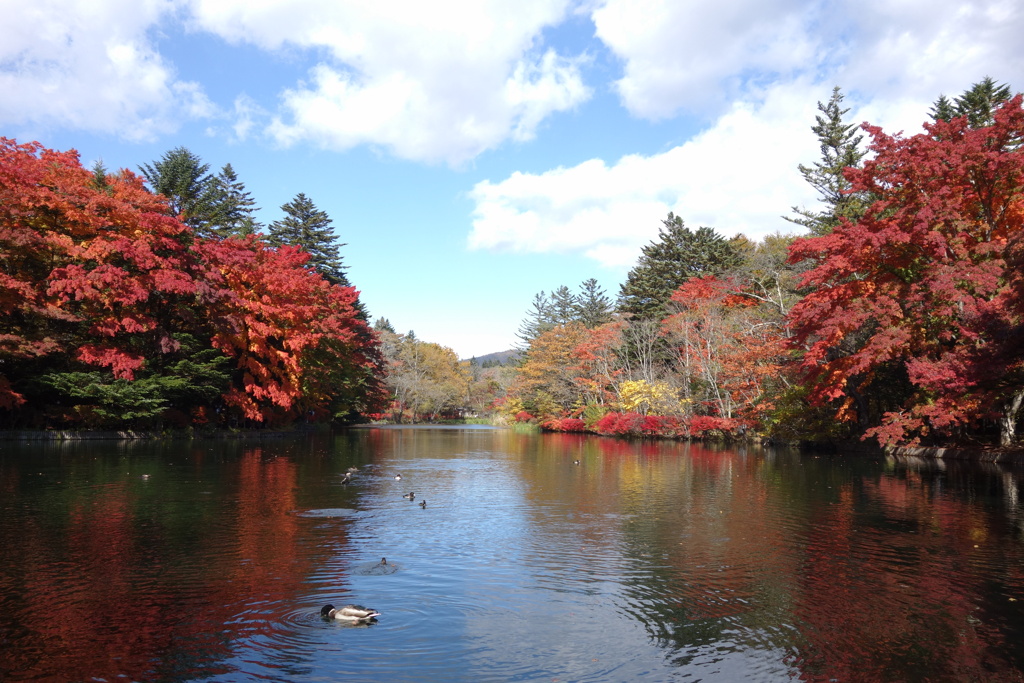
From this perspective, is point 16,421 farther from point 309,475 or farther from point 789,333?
point 789,333

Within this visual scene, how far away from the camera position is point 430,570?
336 inches

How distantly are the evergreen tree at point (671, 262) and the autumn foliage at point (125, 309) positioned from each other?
2779cm

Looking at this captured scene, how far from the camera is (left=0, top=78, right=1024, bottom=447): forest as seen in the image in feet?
67.9

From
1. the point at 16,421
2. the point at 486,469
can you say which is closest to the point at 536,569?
the point at 486,469

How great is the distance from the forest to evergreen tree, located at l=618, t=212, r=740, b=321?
644 cm

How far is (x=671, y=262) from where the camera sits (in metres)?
55.4

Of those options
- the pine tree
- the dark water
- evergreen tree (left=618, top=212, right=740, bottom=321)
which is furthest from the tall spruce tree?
the dark water

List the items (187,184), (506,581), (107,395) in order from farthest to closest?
(187,184) < (107,395) < (506,581)

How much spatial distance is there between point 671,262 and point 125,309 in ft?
130

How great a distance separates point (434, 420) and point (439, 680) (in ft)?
245

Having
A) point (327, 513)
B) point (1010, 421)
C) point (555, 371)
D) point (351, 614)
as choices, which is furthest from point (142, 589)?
point (555, 371)

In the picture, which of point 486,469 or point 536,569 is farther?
point 486,469

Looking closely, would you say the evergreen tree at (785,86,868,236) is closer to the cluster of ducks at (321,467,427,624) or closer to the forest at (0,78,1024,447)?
the forest at (0,78,1024,447)

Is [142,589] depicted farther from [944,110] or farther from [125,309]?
[944,110]
